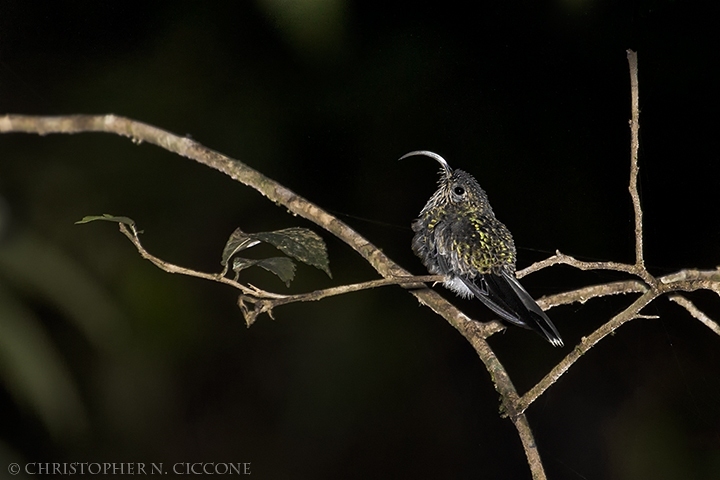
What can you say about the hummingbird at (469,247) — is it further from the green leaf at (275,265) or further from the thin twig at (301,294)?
the green leaf at (275,265)

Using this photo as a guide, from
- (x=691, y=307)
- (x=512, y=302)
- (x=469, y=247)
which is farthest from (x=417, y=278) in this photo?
(x=691, y=307)

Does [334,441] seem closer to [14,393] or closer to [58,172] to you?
[14,393]

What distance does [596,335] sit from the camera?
0.87 meters

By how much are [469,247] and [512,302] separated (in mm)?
233

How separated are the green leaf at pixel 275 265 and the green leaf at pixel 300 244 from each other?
0.03 meters

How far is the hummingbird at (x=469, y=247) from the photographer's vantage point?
103cm

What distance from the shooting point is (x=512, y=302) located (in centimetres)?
100

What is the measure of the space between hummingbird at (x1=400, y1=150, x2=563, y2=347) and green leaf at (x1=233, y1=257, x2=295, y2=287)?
0.94ft

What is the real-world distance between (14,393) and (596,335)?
962 millimetres

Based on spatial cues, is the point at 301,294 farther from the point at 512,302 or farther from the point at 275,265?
the point at 512,302

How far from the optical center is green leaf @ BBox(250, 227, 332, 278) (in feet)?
3.34

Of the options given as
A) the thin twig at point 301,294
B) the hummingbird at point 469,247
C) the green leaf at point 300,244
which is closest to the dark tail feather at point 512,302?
the hummingbird at point 469,247

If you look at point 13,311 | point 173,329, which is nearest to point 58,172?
point 13,311

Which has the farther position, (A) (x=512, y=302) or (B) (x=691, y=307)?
(B) (x=691, y=307)
